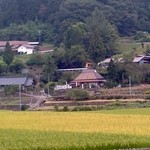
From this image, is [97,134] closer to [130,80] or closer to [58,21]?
[130,80]

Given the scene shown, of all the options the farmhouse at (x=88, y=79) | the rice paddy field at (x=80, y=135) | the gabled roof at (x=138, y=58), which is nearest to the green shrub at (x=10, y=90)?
the farmhouse at (x=88, y=79)

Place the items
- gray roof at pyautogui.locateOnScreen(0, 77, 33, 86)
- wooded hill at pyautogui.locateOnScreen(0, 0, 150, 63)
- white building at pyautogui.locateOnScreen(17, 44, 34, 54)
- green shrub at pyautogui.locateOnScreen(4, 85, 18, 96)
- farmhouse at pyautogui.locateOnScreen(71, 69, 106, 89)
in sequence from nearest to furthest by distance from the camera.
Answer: green shrub at pyautogui.locateOnScreen(4, 85, 18, 96) < gray roof at pyautogui.locateOnScreen(0, 77, 33, 86) < farmhouse at pyautogui.locateOnScreen(71, 69, 106, 89) < wooded hill at pyautogui.locateOnScreen(0, 0, 150, 63) < white building at pyautogui.locateOnScreen(17, 44, 34, 54)

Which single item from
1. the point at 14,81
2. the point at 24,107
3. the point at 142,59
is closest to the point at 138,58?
the point at 142,59

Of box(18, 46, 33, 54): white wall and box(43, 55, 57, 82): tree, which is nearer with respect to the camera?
box(43, 55, 57, 82): tree

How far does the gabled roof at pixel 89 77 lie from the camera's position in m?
42.5

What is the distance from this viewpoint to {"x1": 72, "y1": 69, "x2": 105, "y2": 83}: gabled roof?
140ft

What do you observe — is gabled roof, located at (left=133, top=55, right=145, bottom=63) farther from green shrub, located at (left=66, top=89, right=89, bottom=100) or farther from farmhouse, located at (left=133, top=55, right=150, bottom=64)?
green shrub, located at (left=66, top=89, right=89, bottom=100)

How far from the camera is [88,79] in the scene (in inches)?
1674

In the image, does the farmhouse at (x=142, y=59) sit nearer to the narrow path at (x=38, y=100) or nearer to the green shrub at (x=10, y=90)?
the narrow path at (x=38, y=100)

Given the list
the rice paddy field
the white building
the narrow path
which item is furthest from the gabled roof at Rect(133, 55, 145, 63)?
the rice paddy field

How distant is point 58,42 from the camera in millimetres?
56219

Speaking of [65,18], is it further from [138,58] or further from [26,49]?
[138,58]

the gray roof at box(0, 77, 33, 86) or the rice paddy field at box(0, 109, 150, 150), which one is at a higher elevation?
the gray roof at box(0, 77, 33, 86)

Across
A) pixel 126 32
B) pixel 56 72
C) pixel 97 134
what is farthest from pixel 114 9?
pixel 97 134
